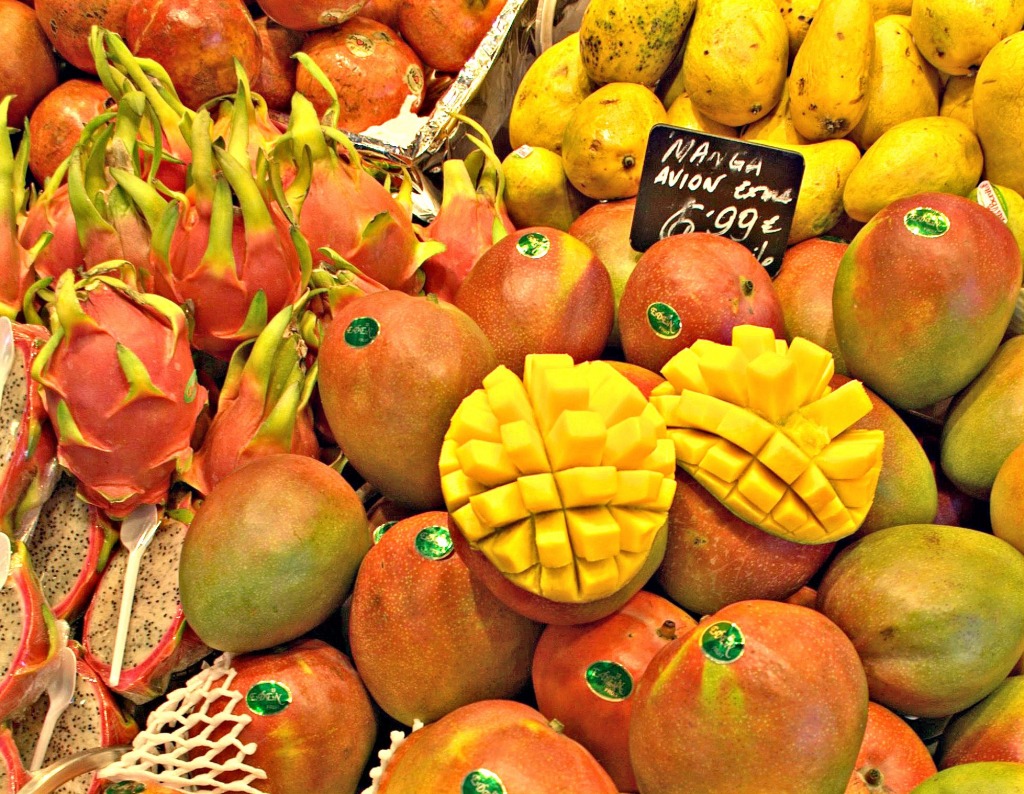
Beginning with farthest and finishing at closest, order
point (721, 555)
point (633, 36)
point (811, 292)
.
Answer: point (633, 36), point (811, 292), point (721, 555)

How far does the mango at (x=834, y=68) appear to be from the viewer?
5.28 feet

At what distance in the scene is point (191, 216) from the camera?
1445mm

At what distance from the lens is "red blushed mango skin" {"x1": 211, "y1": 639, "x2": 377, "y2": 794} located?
1.12 meters

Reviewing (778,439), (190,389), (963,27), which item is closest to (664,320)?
(778,439)

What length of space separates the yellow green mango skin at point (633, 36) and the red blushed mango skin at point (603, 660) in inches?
49.1

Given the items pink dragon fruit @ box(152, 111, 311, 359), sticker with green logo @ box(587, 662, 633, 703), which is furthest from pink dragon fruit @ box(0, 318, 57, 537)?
sticker with green logo @ box(587, 662, 633, 703)

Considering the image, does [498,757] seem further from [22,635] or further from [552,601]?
[22,635]

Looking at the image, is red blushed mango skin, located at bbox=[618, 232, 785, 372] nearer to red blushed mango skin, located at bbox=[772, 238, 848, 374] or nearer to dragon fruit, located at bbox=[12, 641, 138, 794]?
red blushed mango skin, located at bbox=[772, 238, 848, 374]

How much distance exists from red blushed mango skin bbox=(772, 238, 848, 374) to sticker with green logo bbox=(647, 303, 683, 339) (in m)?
0.29

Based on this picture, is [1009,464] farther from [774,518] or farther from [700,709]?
[700,709]

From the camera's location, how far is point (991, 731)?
3.58ft

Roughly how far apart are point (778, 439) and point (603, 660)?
359 millimetres

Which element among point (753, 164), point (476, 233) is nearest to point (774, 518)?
point (753, 164)

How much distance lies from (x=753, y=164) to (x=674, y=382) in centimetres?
57
